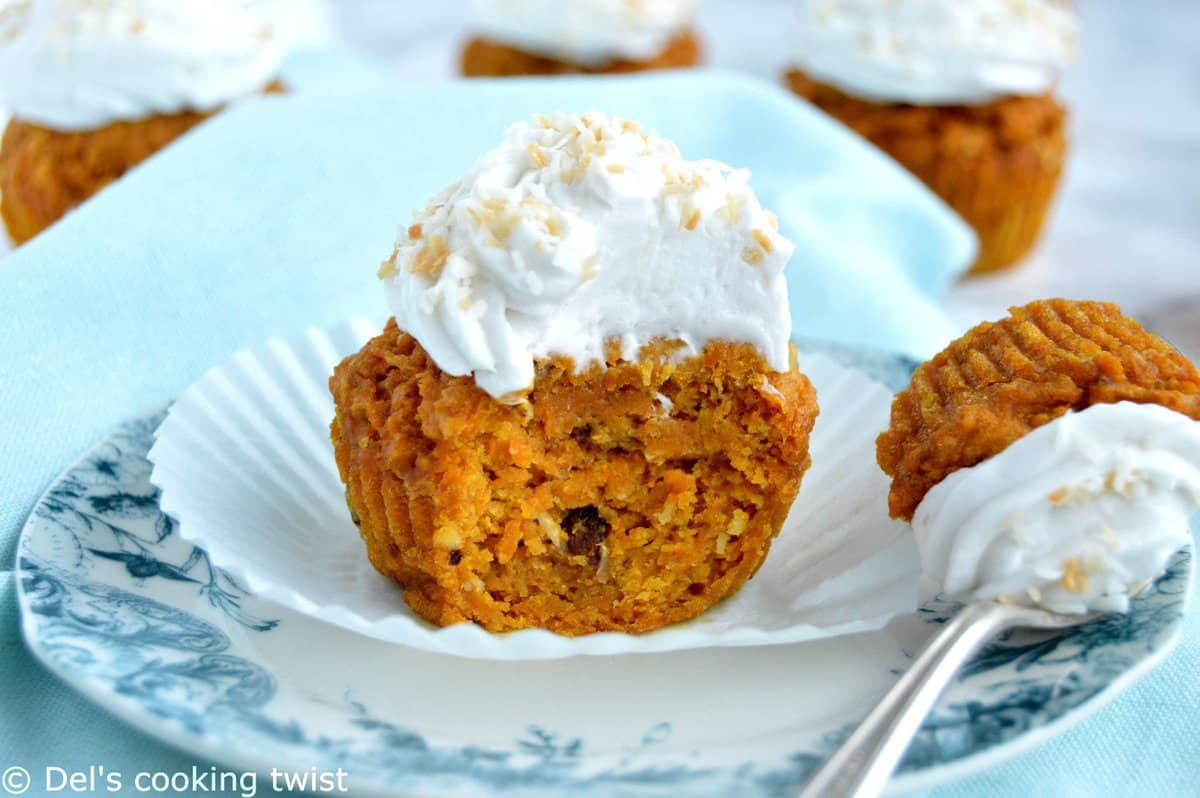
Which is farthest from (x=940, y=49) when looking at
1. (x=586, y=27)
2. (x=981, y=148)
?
(x=586, y=27)

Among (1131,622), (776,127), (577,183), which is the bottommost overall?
(776,127)

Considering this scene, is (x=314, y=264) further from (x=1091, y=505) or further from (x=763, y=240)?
(x=1091, y=505)

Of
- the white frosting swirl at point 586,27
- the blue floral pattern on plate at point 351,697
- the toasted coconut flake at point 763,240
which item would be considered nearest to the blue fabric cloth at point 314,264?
the blue floral pattern on plate at point 351,697

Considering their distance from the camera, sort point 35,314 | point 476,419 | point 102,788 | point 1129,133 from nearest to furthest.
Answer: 1. point 102,788
2. point 476,419
3. point 35,314
4. point 1129,133

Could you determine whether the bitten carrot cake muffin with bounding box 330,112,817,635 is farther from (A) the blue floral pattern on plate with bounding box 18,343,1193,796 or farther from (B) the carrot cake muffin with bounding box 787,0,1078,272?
(B) the carrot cake muffin with bounding box 787,0,1078,272

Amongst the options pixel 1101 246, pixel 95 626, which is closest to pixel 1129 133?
pixel 1101 246

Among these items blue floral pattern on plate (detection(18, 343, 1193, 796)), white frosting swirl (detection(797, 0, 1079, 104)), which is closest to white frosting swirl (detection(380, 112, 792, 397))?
blue floral pattern on plate (detection(18, 343, 1193, 796))

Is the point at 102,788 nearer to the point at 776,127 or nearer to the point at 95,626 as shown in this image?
the point at 95,626
